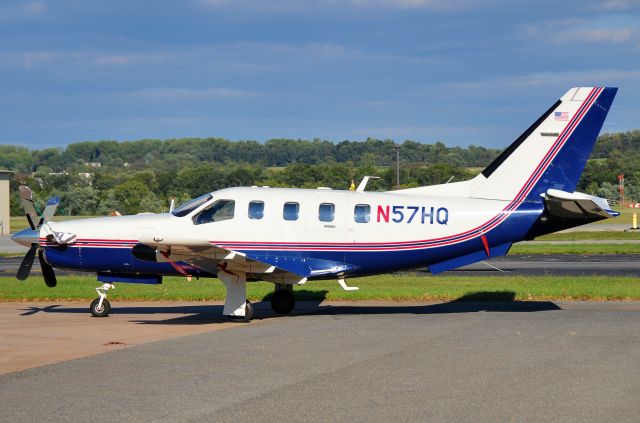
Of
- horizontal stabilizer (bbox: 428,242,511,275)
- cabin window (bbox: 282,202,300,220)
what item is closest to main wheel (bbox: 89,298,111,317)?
cabin window (bbox: 282,202,300,220)

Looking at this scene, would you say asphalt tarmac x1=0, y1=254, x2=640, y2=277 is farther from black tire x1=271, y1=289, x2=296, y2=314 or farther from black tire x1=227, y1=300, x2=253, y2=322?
black tire x1=227, y1=300, x2=253, y2=322

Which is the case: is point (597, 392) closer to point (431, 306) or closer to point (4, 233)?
point (431, 306)

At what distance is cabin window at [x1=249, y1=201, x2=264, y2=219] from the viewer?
1878 centimetres

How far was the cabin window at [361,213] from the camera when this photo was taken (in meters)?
18.8

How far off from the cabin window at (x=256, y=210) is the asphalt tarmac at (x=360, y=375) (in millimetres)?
2410

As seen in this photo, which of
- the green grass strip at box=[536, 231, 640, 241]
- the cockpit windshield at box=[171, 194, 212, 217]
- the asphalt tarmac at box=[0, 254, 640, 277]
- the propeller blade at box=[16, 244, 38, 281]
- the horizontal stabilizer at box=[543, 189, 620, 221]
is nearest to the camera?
the horizontal stabilizer at box=[543, 189, 620, 221]

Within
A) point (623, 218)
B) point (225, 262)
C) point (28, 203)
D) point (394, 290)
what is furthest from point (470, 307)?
point (623, 218)

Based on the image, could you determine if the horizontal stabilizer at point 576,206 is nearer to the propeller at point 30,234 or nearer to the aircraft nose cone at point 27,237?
the propeller at point 30,234

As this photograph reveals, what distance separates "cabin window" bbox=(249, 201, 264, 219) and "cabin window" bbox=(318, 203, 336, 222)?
3.95 ft

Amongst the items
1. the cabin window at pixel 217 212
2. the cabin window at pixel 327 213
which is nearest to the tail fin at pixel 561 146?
the cabin window at pixel 327 213

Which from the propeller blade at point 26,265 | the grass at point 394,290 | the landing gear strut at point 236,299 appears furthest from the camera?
the grass at point 394,290

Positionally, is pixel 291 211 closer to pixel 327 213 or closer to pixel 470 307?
pixel 327 213

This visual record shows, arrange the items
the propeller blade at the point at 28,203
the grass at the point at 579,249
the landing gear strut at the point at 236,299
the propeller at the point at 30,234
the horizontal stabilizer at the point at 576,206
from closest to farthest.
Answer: the horizontal stabilizer at the point at 576,206
the landing gear strut at the point at 236,299
the propeller blade at the point at 28,203
the propeller at the point at 30,234
the grass at the point at 579,249

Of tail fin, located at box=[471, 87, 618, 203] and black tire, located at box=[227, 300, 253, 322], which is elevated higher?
tail fin, located at box=[471, 87, 618, 203]
